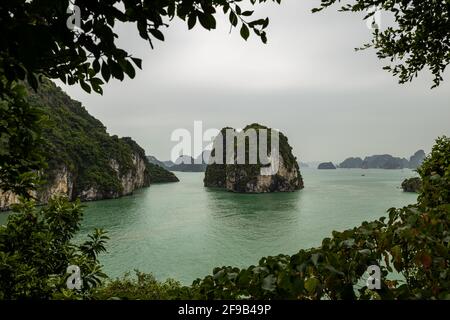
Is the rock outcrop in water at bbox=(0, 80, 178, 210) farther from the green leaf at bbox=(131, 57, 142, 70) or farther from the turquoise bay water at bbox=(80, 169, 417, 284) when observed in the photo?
the green leaf at bbox=(131, 57, 142, 70)

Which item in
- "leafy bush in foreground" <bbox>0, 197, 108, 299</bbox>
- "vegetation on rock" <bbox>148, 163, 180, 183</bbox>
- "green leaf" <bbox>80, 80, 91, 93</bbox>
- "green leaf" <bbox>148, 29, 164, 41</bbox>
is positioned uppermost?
"green leaf" <bbox>148, 29, 164, 41</bbox>

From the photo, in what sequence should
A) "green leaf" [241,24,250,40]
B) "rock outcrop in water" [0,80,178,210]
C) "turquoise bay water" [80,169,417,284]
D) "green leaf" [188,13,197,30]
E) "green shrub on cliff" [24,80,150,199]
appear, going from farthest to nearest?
"green shrub on cliff" [24,80,150,199] < "rock outcrop in water" [0,80,178,210] < "turquoise bay water" [80,169,417,284] < "green leaf" [241,24,250,40] < "green leaf" [188,13,197,30]

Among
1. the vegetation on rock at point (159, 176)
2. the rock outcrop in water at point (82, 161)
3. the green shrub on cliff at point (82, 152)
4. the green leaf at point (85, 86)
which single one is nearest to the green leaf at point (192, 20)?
the green leaf at point (85, 86)

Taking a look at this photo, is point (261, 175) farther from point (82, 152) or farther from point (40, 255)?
point (40, 255)

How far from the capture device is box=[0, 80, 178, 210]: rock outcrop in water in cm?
6425

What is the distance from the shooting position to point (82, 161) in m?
77.4

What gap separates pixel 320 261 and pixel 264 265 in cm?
36

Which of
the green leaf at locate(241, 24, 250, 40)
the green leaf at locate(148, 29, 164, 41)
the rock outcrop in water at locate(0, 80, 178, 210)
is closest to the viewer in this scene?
the green leaf at locate(148, 29, 164, 41)

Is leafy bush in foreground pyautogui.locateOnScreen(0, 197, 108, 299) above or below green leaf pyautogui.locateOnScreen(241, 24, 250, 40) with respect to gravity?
below

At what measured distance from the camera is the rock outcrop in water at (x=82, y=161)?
64250 millimetres

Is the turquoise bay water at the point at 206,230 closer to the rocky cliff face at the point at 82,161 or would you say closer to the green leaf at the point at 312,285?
the rocky cliff face at the point at 82,161

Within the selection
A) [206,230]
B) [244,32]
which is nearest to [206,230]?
[206,230]

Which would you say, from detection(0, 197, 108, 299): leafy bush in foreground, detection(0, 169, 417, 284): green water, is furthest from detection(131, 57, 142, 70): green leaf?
detection(0, 169, 417, 284): green water

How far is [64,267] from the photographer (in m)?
5.98
